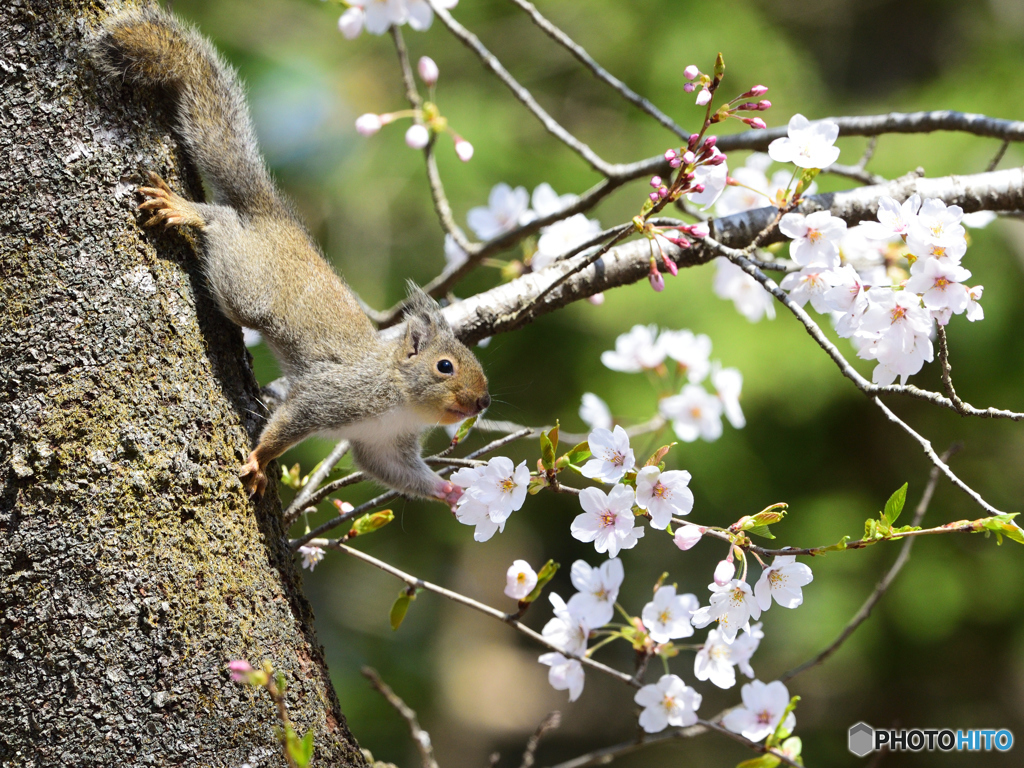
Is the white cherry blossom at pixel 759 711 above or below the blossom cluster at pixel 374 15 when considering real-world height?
below

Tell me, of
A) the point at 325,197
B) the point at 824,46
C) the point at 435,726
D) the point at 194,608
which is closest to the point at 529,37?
the point at 325,197

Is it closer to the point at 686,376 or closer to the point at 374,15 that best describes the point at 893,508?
the point at 686,376

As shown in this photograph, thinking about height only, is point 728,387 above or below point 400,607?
above

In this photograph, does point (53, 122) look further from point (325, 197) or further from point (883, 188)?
point (325, 197)

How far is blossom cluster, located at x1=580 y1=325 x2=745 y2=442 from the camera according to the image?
8.61 ft

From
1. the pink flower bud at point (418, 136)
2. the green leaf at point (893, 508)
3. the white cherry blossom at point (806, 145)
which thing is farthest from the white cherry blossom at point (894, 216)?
the pink flower bud at point (418, 136)

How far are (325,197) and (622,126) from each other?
2059 millimetres

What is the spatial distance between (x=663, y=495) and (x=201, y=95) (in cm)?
131

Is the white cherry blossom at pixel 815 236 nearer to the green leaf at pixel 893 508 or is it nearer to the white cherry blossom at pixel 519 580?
the green leaf at pixel 893 508

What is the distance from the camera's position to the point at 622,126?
5789mm

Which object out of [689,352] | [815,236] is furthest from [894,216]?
[689,352]

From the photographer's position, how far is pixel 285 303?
199 cm

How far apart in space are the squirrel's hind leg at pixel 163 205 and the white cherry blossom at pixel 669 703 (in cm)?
128

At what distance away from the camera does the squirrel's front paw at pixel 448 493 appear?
2070 millimetres
